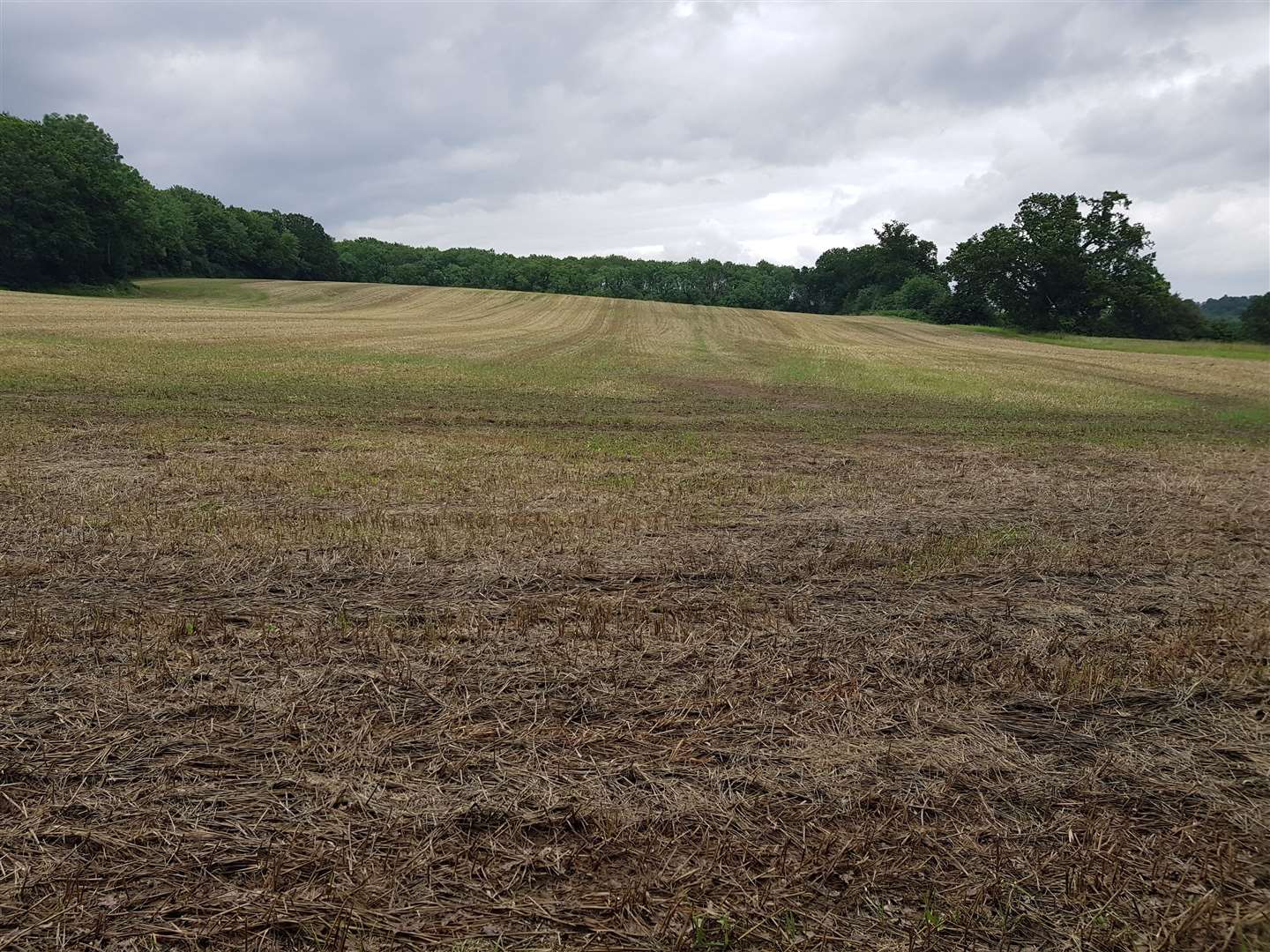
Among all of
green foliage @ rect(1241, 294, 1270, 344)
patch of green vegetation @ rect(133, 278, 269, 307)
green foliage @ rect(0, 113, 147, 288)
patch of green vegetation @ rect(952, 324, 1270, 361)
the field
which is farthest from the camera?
green foliage @ rect(1241, 294, 1270, 344)

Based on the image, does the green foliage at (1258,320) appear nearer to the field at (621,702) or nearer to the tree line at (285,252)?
the tree line at (285,252)

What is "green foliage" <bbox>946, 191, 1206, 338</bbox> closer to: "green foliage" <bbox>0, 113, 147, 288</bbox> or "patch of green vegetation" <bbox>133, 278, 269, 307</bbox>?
"patch of green vegetation" <bbox>133, 278, 269, 307</bbox>

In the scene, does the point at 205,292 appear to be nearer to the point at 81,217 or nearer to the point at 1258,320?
the point at 81,217

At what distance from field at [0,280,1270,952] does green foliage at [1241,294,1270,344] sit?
70712mm

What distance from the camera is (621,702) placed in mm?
4812

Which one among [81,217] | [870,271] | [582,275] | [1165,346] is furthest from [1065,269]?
[81,217]

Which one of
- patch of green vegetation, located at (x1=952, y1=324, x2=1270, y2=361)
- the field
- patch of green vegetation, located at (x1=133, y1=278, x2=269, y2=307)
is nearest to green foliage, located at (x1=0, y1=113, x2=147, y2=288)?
patch of green vegetation, located at (x1=133, y1=278, x2=269, y2=307)

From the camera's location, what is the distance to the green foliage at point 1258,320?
66.6 meters

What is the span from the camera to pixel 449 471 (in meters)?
11.2

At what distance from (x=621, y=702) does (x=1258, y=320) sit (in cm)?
8944

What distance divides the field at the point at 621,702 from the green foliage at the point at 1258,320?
70.7 meters

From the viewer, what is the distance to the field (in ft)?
10.7

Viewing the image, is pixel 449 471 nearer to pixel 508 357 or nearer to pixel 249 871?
pixel 249 871

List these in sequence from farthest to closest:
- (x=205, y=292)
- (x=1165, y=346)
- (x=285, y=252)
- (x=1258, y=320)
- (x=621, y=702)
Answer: (x=285, y=252)
(x=1258, y=320)
(x=205, y=292)
(x=1165, y=346)
(x=621, y=702)
